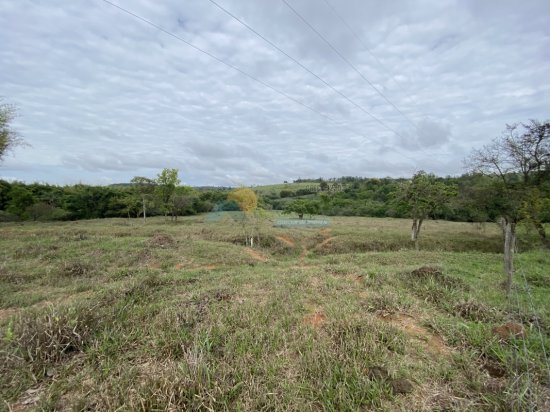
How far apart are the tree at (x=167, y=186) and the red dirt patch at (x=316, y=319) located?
27962mm

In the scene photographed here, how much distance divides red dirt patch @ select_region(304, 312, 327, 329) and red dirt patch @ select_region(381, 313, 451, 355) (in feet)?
3.05

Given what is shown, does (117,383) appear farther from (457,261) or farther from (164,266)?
(457,261)

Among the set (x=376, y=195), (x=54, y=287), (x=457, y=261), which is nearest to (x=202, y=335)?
(x=54, y=287)

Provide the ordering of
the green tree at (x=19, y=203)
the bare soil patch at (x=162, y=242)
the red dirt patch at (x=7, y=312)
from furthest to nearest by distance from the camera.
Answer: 1. the green tree at (x=19, y=203)
2. the bare soil patch at (x=162, y=242)
3. the red dirt patch at (x=7, y=312)

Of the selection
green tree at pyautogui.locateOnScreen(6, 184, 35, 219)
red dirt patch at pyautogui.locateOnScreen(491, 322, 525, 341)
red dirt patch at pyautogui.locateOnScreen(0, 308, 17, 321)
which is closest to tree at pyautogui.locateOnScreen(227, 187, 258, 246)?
red dirt patch at pyautogui.locateOnScreen(0, 308, 17, 321)

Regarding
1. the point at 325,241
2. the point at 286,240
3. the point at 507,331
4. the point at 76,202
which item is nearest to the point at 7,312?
the point at 507,331

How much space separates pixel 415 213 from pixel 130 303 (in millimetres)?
19601

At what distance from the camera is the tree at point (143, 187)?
3105cm

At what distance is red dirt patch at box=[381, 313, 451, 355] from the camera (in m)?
3.58

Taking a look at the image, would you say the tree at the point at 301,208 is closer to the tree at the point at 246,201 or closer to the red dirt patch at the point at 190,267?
the tree at the point at 246,201

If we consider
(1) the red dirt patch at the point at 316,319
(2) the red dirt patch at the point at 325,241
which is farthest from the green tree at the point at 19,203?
(1) the red dirt patch at the point at 316,319

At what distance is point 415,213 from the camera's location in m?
20.3

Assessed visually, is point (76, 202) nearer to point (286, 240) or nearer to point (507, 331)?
point (286, 240)

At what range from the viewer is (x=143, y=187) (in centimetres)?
3212
